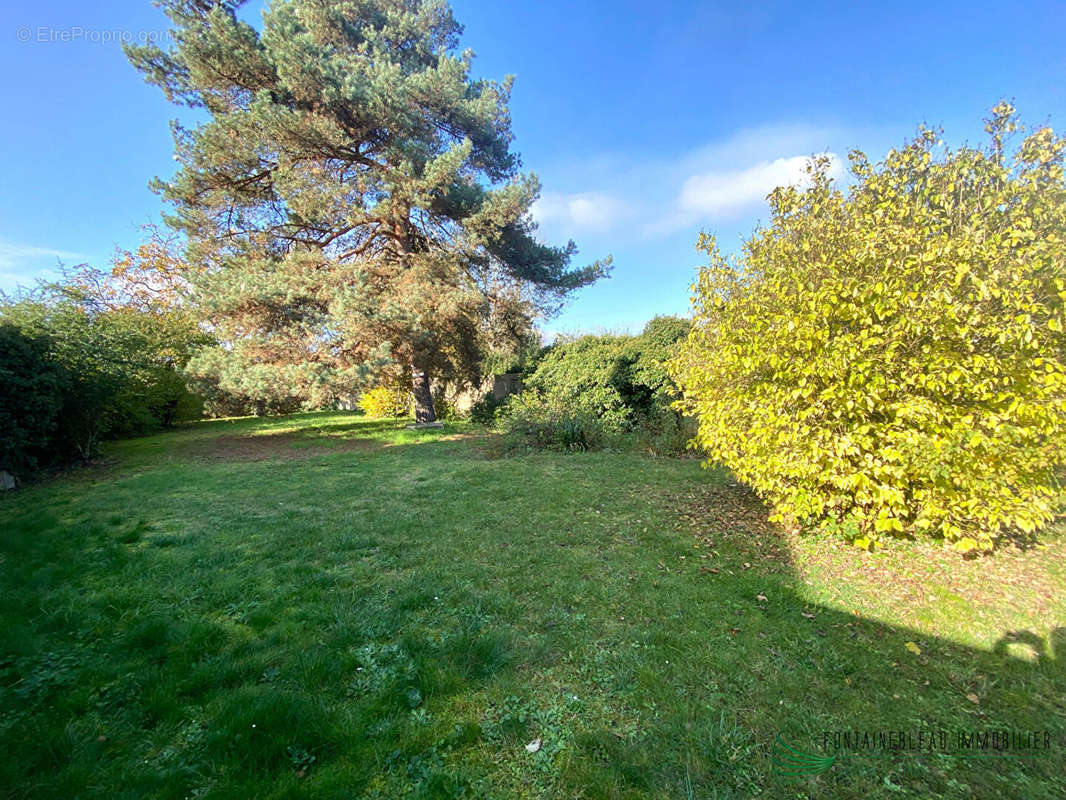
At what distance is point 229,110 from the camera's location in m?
9.76

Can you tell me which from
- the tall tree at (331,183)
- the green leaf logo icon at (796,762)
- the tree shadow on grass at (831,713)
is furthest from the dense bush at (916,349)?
the tall tree at (331,183)

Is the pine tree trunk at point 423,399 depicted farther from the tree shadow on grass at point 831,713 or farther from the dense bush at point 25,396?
the tree shadow on grass at point 831,713

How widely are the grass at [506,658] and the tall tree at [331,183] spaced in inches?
235

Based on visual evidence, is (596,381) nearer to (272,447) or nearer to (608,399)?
(608,399)

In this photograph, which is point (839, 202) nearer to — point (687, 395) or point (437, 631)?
point (687, 395)

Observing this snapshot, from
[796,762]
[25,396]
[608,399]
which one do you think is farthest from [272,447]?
[796,762]

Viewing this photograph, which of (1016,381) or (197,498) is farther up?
(1016,381)

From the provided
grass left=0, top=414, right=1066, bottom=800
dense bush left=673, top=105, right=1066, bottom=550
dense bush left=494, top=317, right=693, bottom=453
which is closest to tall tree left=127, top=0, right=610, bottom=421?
dense bush left=494, top=317, right=693, bottom=453

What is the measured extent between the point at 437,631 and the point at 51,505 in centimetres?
621

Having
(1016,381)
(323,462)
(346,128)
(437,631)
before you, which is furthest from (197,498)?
(346,128)

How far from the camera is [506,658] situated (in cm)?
221

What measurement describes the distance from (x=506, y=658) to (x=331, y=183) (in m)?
10.6

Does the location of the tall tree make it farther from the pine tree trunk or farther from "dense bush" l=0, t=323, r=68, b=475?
"dense bush" l=0, t=323, r=68, b=475

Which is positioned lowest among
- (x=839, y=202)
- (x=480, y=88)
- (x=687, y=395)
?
(x=687, y=395)
